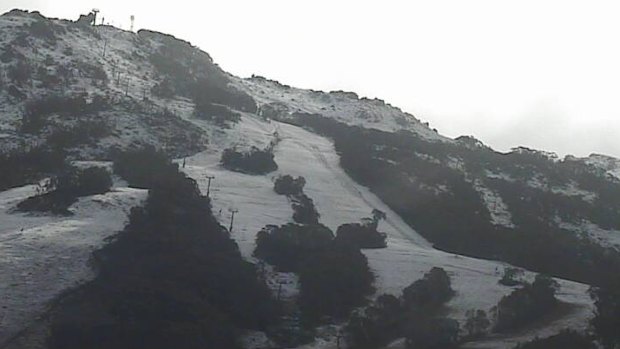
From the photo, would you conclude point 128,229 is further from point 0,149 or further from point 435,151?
point 435,151

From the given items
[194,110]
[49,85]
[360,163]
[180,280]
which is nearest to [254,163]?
[360,163]

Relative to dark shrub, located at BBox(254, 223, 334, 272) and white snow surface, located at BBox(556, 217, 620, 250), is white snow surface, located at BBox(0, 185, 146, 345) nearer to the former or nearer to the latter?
dark shrub, located at BBox(254, 223, 334, 272)

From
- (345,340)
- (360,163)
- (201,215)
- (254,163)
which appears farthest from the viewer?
(360,163)

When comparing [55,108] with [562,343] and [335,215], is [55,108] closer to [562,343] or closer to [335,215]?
[335,215]

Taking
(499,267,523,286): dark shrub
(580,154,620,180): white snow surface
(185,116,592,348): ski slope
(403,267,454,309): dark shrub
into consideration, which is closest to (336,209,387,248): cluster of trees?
(185,116,592,348): ski slope

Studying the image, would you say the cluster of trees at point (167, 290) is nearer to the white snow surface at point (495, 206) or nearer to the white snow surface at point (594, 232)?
the white snow surface at point (495, 206)

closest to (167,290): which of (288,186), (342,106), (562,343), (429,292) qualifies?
(429,292)

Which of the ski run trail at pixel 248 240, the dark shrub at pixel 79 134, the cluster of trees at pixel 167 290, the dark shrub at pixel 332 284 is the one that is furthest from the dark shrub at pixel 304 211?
the dark shrub at pixel 79 134
